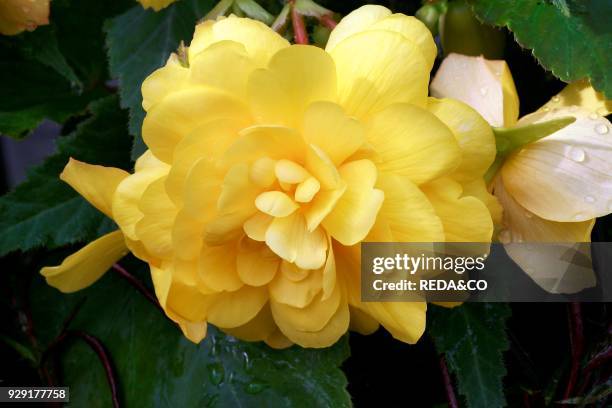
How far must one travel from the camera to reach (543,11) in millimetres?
364

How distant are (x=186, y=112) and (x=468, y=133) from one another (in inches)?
4.8

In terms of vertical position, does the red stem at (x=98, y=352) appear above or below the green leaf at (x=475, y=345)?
below

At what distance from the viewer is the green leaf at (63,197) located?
1.47 feet

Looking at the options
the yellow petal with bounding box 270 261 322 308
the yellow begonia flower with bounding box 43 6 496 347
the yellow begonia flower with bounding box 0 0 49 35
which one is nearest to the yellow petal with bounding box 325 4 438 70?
the yellow begonia flower with bounding box 43 6 496 347

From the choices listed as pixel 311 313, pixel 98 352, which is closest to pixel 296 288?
pixel 311 313

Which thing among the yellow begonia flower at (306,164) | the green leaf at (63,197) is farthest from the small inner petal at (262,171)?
the green leaf at (63,197)

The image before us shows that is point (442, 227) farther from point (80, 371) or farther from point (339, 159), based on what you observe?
point (80, 371)

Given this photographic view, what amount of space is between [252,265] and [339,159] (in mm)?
65

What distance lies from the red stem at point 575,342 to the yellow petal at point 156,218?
227 millimetres

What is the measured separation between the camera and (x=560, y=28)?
→ 0.36m

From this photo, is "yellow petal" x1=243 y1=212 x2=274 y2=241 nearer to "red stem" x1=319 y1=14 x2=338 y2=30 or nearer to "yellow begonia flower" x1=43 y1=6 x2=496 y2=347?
"yellow begonia flower" x1=43 y1=6 x2=496 y2=347

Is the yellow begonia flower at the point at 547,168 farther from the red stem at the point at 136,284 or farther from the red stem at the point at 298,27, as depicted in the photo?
the red stem at the point at 136,284

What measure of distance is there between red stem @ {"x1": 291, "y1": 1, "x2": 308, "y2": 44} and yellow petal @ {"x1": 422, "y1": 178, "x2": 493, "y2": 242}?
0.34 ft

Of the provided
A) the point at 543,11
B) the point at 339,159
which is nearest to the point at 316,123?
the point at 339,159
